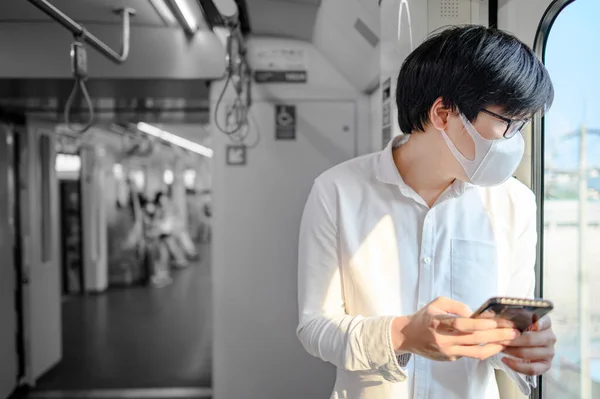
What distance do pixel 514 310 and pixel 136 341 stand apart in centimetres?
518

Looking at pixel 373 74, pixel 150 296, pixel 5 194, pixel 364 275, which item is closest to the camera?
pixel 364 275

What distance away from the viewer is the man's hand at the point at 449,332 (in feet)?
2.93

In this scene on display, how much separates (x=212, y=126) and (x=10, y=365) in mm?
2639

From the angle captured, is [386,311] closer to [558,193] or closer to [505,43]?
[505,43]

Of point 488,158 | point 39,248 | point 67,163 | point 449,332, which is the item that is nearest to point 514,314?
point 449,332

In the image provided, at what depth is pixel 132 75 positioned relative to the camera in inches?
113

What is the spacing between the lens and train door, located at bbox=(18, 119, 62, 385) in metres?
3.88

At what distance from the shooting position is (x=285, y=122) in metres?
3.05

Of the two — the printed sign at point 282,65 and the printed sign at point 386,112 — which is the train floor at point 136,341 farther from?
the printed sign at point 386,112

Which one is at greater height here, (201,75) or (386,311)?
(201,75)

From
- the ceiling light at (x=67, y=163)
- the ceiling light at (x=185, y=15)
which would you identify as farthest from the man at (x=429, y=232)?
the ceiling light at (x=67, y=163)

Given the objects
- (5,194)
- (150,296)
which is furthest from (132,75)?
(150,296)

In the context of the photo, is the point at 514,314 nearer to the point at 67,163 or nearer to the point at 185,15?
the point at 185,15

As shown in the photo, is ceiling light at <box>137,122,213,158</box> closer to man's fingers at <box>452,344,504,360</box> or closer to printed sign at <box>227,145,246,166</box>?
printed sign at <box>227,145,246,166</box>
